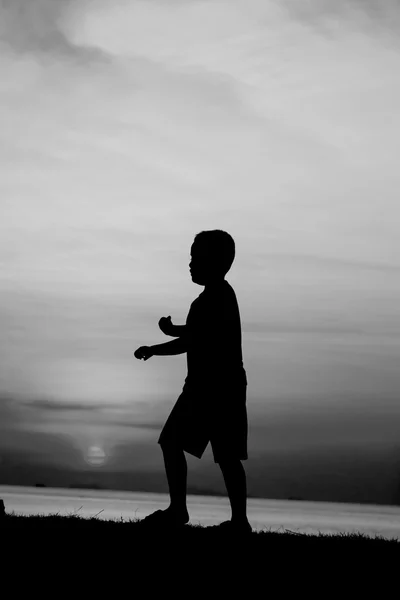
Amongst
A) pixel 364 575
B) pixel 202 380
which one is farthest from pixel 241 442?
pixel 364 575

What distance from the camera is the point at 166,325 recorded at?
23.8 feet

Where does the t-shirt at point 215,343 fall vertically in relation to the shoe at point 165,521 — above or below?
above

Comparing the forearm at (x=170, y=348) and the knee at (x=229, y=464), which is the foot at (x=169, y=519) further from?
the forearm at (x=170, y=348)

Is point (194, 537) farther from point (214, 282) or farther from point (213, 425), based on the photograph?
point (214, 282)

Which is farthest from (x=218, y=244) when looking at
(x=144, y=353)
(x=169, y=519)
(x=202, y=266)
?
(x=169, y=519)

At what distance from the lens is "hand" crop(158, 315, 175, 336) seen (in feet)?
23.8

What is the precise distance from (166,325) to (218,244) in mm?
941

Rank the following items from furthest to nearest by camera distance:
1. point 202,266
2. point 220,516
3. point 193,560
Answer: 1. point 220,516
2. point 202,266
3. point 193,560

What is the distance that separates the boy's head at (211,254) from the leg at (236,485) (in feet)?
5.82

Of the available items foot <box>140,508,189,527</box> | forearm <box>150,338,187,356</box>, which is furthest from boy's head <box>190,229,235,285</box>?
foot <box>140,508,189,527</box>

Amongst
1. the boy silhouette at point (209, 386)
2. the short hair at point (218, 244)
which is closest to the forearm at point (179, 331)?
the boy silhouette at point (209, 386)

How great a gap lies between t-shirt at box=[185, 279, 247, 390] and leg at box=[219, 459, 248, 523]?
→ 2.41 feet

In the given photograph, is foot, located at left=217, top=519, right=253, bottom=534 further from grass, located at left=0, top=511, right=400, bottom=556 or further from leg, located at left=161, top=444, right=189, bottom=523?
leg, located at left=161, top=444, right=189, bottom=523

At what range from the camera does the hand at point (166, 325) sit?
23.8 ft
